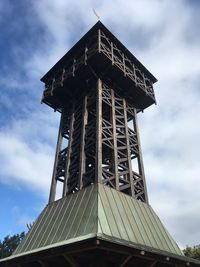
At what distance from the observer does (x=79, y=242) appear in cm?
758

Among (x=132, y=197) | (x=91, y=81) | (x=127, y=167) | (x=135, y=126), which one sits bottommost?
(x=132, y=197)

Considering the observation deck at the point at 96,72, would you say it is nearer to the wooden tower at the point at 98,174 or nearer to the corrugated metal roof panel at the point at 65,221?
the wooden tower at the point at 98,174

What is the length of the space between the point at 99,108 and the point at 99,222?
6185 millimetres

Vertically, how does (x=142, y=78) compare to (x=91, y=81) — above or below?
above

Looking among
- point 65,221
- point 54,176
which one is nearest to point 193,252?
point 54,176

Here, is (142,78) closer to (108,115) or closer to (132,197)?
(108,115)

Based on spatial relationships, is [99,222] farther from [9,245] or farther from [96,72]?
[9,245]

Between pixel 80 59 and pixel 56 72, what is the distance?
2.38 metres

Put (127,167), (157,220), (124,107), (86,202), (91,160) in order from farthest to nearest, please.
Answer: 1. (124,107)
2. (91,160)
3. (127,167)
4. (157,220)
5. (86,202)

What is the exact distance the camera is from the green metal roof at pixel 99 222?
8.88m

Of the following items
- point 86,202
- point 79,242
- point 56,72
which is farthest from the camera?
point 56,72

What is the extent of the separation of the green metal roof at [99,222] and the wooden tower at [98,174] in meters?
0.04

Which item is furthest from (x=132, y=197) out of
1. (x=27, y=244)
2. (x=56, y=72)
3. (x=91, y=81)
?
(x=56, y=72)

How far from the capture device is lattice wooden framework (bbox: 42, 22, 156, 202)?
12.7 meters
